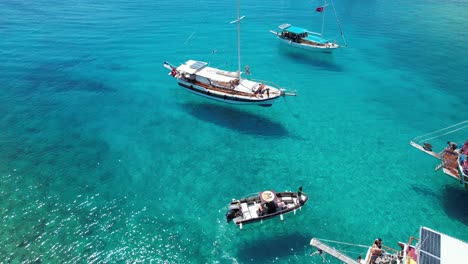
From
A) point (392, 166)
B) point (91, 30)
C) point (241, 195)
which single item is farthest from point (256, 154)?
point (91, 30)

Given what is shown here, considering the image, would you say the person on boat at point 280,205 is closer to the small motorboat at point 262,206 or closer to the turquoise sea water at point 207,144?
the small motorboat at point 262,206

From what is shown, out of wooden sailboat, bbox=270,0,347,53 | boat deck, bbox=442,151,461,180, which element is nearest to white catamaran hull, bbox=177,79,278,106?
boat deck, bbox=442,151,461,180

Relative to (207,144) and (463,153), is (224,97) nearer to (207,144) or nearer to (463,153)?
(207,144)

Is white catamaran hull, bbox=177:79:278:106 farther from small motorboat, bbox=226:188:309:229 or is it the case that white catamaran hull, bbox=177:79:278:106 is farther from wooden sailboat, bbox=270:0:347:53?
wooden sailboat, bbox=270:0:347:53

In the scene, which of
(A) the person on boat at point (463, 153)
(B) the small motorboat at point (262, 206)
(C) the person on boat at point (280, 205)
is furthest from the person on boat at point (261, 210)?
(A) the person on boat at point (463, 153)

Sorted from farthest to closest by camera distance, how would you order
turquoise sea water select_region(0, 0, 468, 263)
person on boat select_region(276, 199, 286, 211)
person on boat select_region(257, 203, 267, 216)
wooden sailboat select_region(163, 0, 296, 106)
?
1. wooden sailboat select_region(163, 0, 296, 106)
2. person on boat select_region(276, 199, 286, 211)
3. turquoise sea water select_region(0, 0, 468, 263)
4. person on boat select_region(257, 203, 267, 216)

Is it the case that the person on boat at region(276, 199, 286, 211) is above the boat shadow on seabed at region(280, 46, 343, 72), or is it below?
below

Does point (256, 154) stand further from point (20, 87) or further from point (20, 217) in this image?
point (20, 87)

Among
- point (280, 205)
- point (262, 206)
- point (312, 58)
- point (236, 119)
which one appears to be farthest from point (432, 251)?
point (312, 58)
